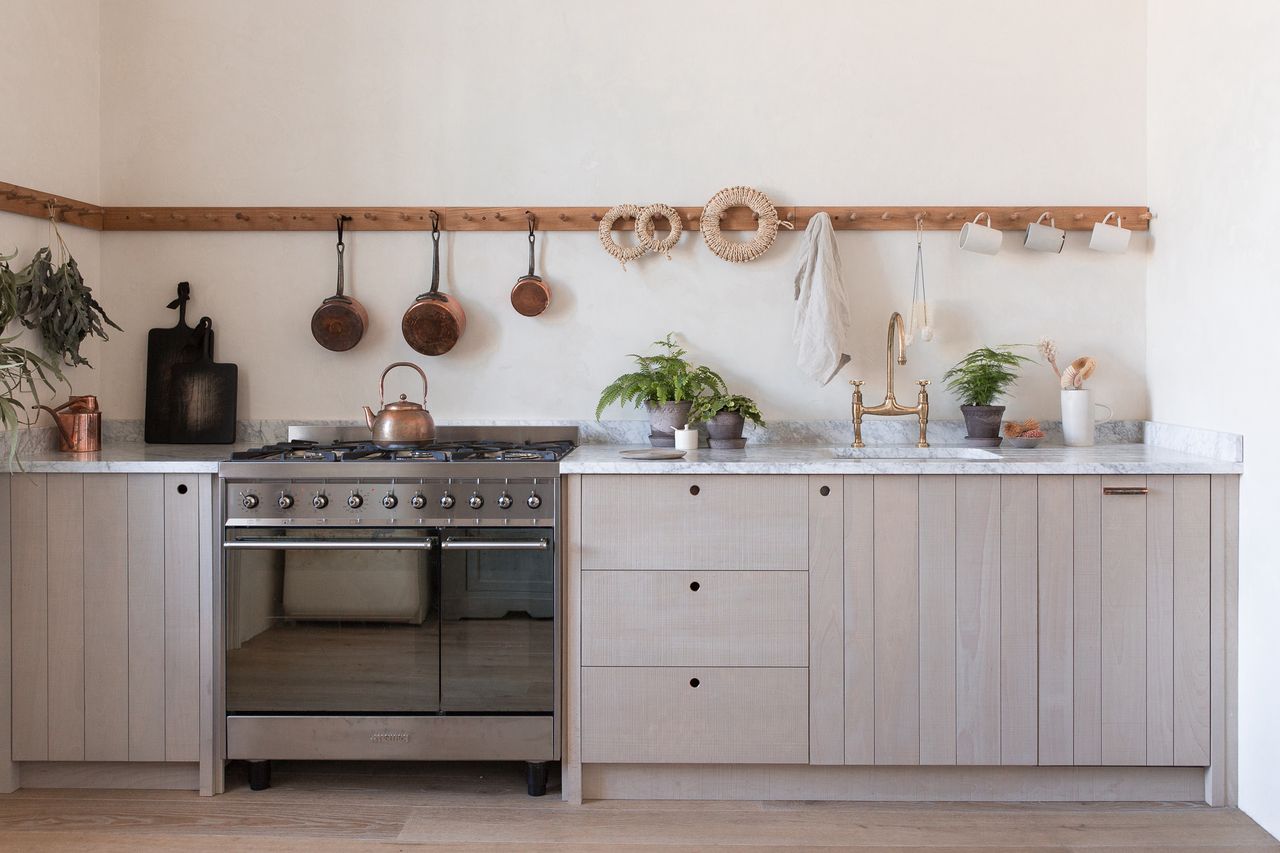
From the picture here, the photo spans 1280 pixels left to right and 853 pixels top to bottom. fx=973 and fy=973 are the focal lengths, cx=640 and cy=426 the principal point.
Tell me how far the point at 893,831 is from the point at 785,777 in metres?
0.31

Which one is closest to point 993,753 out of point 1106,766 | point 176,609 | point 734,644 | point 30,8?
point 1106,766

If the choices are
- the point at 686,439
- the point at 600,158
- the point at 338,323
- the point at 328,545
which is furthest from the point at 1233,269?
the point at 338,323

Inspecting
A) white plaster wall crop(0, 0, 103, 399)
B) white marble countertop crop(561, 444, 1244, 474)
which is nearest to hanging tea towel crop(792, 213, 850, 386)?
white marble countertop crop(561, 444, 1244, 474)

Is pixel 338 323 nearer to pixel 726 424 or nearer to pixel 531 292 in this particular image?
pixel 531 292

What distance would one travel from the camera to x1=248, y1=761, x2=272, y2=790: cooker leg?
263 cm

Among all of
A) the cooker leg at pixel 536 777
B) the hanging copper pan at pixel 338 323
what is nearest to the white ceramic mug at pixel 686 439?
the cooker leg at pixel 536 777

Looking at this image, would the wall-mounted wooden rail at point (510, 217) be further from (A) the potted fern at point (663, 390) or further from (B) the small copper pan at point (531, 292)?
(A) the potted fern at point (663, 390)

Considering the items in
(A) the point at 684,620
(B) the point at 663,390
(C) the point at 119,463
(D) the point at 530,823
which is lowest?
(D) the point at 530,823

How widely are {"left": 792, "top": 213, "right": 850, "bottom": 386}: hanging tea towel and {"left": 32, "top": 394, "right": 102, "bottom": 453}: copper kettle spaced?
2140 millimetres

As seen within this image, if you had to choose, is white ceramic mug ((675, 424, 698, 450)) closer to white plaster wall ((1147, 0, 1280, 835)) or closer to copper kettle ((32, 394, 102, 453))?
white plaster wall ((1147, 0, 1280, 835))

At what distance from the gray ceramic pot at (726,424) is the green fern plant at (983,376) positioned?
2.37ft

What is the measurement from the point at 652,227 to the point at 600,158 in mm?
291

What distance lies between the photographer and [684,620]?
8.40 ft

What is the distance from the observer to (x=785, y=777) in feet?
8.58
